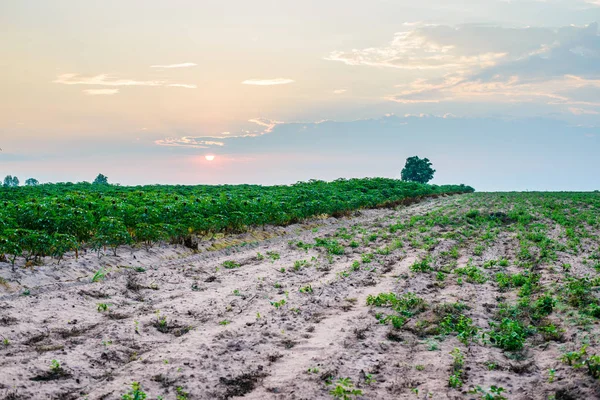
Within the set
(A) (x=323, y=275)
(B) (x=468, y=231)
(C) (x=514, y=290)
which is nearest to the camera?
(C) (x=514, y=290)

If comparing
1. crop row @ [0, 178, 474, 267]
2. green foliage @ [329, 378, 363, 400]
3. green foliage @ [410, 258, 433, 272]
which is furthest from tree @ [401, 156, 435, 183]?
green foliage @ [329, 378, 363, 400]

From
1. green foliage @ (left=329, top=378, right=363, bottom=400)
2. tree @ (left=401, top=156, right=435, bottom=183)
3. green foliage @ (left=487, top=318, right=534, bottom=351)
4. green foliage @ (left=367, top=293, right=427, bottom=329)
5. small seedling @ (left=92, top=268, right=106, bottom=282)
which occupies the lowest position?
green foliage @ (left=329, top=378, right=363, bottom=400)

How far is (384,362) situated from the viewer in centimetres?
603

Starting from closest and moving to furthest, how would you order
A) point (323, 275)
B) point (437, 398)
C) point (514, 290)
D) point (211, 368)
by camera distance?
point (437, 398)
point (211, 368)
point (514, 290)
point (323, 275)

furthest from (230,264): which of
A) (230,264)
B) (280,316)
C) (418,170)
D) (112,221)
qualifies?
(418,170)

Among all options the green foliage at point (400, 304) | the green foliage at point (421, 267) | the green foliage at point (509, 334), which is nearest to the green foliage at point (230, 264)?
the green foliage at point (400, 304)

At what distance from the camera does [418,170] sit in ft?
304

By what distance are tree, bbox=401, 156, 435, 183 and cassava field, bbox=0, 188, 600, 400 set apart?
7912 centimetres

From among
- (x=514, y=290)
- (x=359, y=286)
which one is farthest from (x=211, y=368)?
(x=514, y=290)

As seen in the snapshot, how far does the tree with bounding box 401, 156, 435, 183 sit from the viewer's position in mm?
92500

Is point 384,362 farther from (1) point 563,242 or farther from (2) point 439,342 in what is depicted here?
(1) point 563,242

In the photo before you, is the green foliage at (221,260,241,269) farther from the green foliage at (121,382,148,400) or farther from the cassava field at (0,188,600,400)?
the green foliage at (121,382,148,400)

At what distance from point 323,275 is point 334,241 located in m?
4.60

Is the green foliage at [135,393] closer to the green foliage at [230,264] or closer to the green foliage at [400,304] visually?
the green foliage at [400,304]
